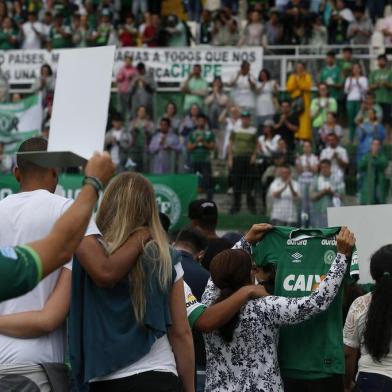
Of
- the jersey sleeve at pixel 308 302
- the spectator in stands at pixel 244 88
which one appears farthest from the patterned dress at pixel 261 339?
the spectator in stands at pixel 244 88

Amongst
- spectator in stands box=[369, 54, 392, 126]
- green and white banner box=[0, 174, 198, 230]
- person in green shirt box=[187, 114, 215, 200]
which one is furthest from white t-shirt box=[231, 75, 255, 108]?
green and white banner box=[0, 174, 198, 230]

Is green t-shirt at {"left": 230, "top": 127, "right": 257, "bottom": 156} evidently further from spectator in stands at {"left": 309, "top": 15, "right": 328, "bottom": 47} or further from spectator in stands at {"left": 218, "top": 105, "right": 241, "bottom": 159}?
spectator in stands at {"left": 309, "top": 15, "right": 328, "bottom": 47}

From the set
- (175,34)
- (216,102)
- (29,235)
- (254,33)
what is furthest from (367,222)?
(175,34)

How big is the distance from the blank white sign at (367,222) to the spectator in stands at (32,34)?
56.2ft

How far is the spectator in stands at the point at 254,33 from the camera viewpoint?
2225 centimetres

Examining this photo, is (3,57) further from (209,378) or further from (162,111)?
(209,378)

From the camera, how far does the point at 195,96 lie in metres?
19.8

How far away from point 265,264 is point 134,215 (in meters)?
1.29

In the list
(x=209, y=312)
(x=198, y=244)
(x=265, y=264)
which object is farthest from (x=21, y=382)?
(x=198, y=244)

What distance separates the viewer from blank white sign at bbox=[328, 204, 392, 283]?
6.44 m

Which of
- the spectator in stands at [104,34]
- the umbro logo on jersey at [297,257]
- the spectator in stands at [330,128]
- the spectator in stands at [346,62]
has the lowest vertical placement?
the spectator in stands at [330,128]

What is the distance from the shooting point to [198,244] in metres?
6.58

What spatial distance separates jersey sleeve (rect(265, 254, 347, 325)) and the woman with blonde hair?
0.69 meters

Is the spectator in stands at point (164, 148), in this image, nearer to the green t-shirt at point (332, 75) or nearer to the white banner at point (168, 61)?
the white banner at point (168, 61)
